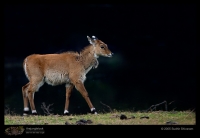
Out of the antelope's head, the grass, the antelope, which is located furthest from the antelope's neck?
the grass

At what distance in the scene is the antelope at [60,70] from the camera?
53.0 ft

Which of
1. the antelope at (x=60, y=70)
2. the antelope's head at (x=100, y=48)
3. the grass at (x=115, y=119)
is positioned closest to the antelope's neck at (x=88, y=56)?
the antelope at (x=60, y=70)

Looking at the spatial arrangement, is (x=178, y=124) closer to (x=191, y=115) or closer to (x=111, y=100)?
(x=191, y=115)

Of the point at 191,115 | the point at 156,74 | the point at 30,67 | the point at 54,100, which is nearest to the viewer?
the point at 191,115

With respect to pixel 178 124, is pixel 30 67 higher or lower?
higher

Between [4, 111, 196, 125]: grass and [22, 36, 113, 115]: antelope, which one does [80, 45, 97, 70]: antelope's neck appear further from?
[4, 111, 196, 125]: grass

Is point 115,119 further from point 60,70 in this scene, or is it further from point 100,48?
point 100,48

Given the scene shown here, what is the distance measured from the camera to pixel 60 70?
16328 millimetres

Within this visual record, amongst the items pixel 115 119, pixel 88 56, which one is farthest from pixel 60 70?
pixel 115 119

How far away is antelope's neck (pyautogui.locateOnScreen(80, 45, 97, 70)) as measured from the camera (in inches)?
649

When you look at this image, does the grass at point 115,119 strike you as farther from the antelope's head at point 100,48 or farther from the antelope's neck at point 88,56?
the antelope's head at point 100,48

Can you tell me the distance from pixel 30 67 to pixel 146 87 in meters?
8.86

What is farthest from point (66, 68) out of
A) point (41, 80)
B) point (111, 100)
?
point (111, 100)

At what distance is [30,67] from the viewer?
1622 cm
